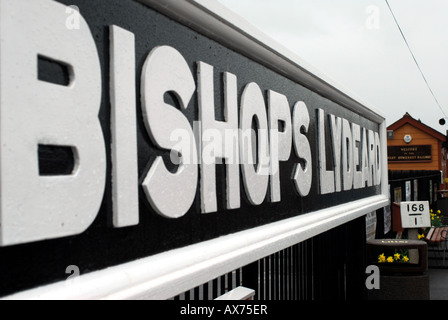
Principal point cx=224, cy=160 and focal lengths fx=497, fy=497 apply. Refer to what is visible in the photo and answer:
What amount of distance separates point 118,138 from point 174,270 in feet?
1.51

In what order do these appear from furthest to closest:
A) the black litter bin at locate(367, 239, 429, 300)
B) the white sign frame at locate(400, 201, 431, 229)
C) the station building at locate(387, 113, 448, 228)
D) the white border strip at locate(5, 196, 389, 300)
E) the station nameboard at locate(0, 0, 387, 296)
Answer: the station building at locate(387, 113, 448, 228), the white sign frame at locate(400, 201, 431, 229), the black litter bin at locate(367, 239, 429, 300), the white border strip at locate(5, 196, 389, 300), the station nameboard at locate(0, 0, 387, 296)

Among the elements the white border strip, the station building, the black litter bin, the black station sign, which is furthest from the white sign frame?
the black station sign

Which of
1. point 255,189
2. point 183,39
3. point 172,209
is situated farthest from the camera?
point 255,189

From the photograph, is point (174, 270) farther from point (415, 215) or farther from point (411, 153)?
point (411, 153)

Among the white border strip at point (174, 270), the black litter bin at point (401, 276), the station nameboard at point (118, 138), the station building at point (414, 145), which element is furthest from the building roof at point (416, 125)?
the station nameboard at point (118, 138)

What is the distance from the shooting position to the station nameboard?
105cm

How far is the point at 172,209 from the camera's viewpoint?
1.63 m

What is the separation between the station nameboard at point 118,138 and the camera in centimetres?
105

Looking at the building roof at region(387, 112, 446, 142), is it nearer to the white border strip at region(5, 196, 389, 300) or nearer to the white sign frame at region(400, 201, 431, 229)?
the white sign frame at region(400, 201, 431, 229)

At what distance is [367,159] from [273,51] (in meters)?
2.64

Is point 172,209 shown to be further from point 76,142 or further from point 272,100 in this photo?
point 272,100

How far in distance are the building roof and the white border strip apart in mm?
25192

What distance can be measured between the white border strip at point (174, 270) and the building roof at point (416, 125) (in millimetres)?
25192
